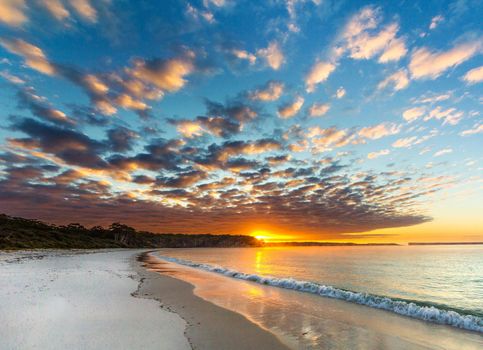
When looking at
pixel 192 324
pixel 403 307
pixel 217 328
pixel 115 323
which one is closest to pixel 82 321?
pixel 115 323

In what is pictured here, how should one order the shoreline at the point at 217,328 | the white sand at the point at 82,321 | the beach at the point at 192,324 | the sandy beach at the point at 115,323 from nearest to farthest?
the white sand at the point at 82,321 → the sandy beach at the point at 115,323 → the beach at the point at 192,324 → the shoreline at the point at 217,328

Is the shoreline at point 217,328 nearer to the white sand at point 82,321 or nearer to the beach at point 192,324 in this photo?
the beach at point 192,324

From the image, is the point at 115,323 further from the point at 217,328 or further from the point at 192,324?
the point at 217,328

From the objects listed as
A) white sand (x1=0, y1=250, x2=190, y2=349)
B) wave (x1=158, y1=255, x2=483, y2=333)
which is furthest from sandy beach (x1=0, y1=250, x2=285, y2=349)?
wave (x1=158, y1=255, x2=483, y2=333)

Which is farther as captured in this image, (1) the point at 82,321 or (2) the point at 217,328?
(2) the point at 217,328

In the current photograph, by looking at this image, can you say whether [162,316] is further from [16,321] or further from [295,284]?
[295,284]

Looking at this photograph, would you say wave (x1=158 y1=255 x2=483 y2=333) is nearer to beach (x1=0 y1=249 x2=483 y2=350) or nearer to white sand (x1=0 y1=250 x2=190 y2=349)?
beach (x1=0 y1=249 x2=483 y2=350)

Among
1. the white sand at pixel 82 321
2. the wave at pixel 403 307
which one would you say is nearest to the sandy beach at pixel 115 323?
the white sand at pixel 82 321

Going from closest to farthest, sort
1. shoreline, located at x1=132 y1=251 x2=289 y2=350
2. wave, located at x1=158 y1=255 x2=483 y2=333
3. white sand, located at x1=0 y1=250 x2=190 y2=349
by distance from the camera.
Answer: white sand, located at x1=0 y1=250 x2=190 y2=349 < shoreline, located at x1=132 y1=251 x2=289 y2=350 < wave, located at x1=158 y1=255 x2=483 y2=333

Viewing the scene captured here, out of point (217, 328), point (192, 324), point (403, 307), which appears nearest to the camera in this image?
point (217, 328)

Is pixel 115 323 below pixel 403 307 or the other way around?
the other way around

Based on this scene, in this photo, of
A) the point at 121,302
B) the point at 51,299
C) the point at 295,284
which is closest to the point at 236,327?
the point at 121,302

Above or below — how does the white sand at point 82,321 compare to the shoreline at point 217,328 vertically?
above

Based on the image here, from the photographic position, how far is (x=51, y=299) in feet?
42.4
